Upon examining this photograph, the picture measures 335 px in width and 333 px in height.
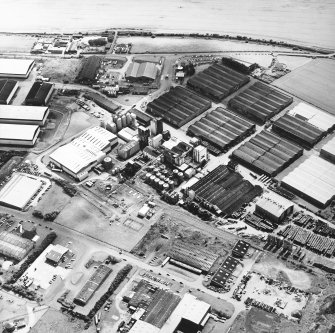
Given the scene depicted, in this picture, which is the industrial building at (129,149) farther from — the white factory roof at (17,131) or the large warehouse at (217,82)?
the large warehouse at (217,82)

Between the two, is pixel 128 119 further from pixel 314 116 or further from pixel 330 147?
pixel 330 147

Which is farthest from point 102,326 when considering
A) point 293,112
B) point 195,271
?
point 293,112

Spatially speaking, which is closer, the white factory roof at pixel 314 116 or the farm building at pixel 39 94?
the white factory roof at pixel 314 116

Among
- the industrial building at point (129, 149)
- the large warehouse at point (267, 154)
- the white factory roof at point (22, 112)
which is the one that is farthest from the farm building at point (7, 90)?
the large warehouse at point (267, 154)

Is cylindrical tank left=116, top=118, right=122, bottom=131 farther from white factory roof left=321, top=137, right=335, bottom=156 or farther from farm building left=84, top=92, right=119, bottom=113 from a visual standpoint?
white factory roof left=321, top=137, right=335, bottom=156

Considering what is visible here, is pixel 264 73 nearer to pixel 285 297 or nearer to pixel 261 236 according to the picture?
pixel 261 236

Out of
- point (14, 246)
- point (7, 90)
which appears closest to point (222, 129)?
point (14, 246)
